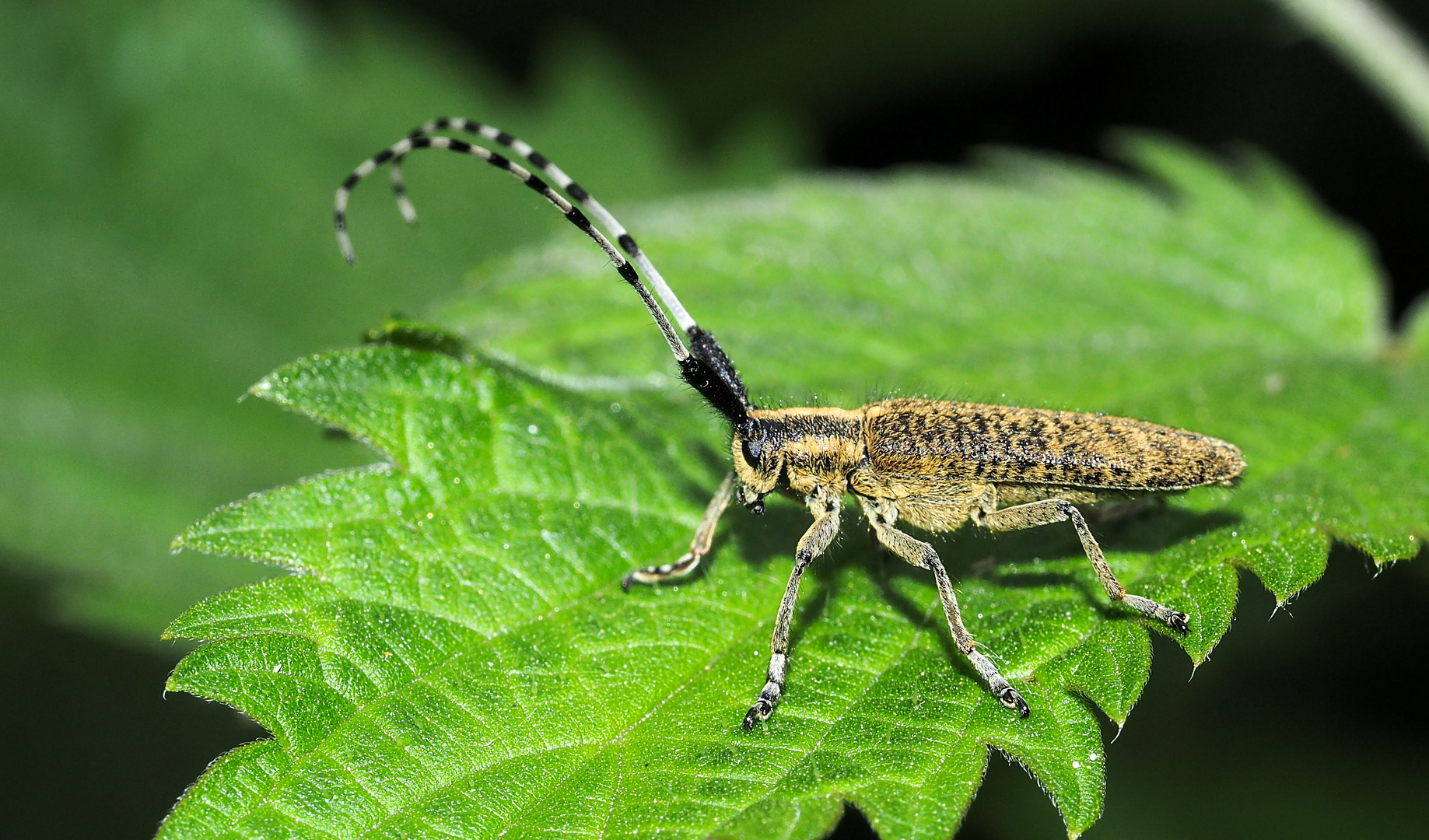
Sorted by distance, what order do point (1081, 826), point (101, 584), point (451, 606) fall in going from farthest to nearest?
point (101, 584) → point (451, 606) → point (1081, 826)

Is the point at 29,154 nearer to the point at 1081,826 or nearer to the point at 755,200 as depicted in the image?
the point at 755,200

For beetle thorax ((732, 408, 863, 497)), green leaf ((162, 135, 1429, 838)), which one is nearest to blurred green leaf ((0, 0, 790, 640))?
green leaf ((162, 135, 1429, 838))

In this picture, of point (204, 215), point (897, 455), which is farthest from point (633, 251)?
point (204, 215)

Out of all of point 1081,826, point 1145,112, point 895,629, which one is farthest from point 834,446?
point 1145,112

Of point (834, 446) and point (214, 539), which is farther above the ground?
point (834, 446)

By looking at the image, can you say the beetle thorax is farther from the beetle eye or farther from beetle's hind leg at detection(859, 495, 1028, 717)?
beetle's hind leg at detection(859, 495, 1028, 717)

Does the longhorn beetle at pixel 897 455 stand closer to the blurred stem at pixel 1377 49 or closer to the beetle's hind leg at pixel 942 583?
the beetle's hind leg at pixel 942 583
